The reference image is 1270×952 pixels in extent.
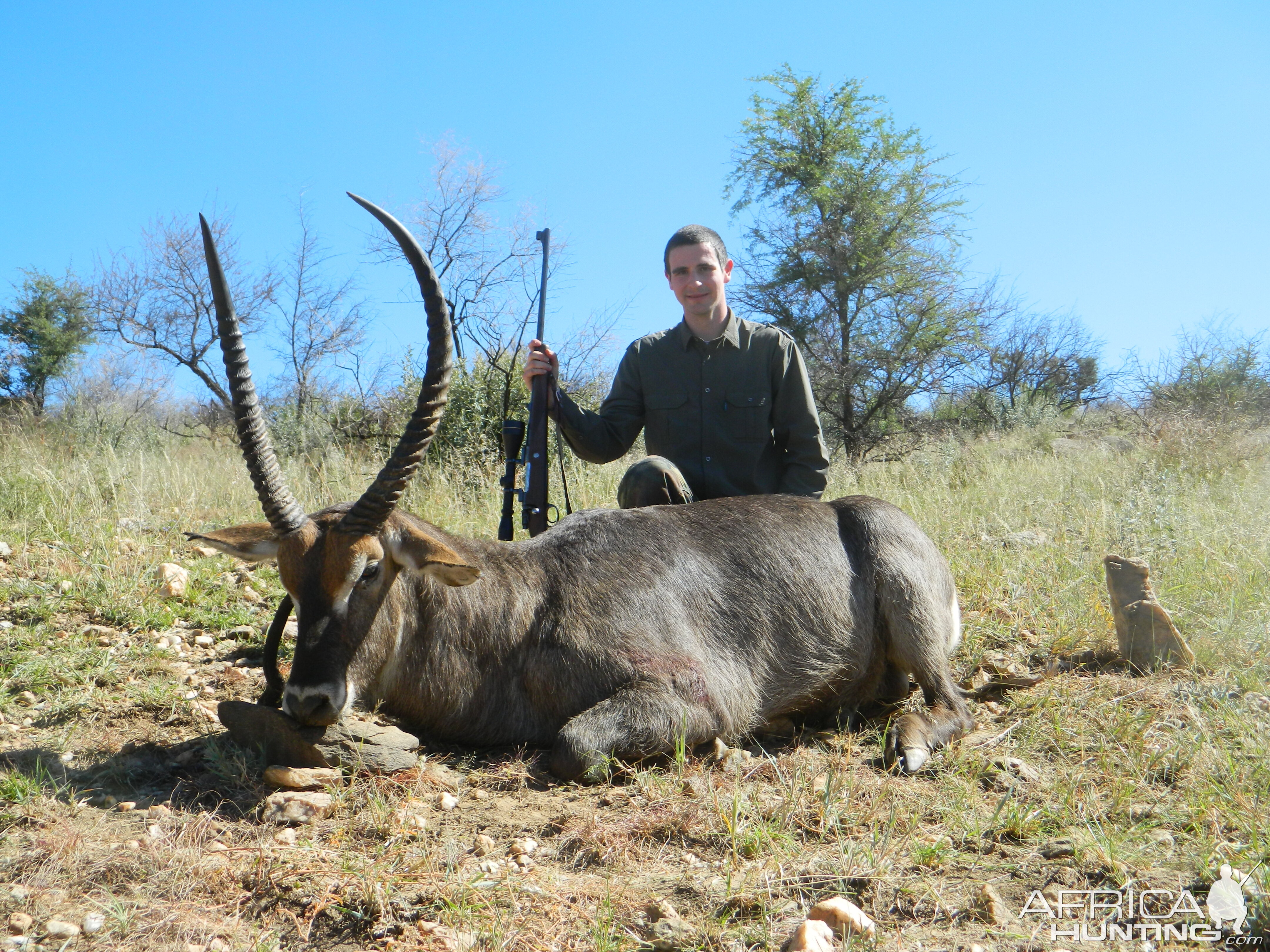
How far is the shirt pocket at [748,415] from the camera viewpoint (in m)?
5.54

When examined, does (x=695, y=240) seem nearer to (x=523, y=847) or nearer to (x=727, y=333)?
(x=727, y=333)

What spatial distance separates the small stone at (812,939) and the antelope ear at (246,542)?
224 cm

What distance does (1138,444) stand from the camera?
12102mm

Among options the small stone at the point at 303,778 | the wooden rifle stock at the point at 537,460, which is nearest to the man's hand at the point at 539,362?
the wooden rifle stock at the point at 537,460

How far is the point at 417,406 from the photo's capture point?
10.6 feet

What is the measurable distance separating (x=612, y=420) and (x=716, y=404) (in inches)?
27.5

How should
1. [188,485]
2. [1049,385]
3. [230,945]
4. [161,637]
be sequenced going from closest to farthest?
[230,945] < [161,637] < [188,485] < [1049,385]

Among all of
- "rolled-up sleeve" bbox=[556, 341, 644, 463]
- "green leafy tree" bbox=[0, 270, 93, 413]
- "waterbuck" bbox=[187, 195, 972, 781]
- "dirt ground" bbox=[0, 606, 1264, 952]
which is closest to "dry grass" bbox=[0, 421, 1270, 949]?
"dirt ground" bbox=[0, 606, 1264, 952]

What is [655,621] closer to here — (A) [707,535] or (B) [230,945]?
(A) [707,535]

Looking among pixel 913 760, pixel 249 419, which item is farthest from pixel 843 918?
pixel 249 419

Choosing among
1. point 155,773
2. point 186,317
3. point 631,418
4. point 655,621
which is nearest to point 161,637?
point 155,773

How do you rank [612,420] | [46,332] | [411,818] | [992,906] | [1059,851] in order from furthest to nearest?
1. [46,332]
2. [612,420]
3. [411,818]
4. [1059,851]
5. [992,906]

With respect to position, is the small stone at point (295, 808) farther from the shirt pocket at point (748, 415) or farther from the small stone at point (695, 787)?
the shirt pocket at point (748, 415)

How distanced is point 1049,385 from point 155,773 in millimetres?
28938
